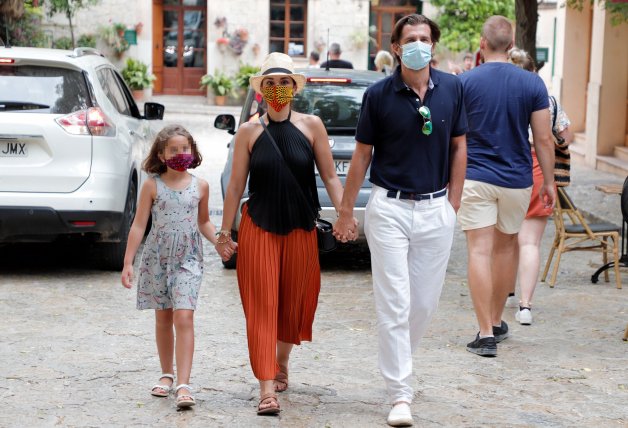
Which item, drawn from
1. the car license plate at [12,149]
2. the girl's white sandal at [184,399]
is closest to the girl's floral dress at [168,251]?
the girl's white sandal at [184,399]

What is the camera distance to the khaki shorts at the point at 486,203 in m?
7.41

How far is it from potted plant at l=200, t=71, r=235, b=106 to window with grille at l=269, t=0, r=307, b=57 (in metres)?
2.28

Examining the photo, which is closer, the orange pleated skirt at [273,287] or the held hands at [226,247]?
the orange pleated skirt at [273,287]

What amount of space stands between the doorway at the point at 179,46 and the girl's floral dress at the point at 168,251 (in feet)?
92.8

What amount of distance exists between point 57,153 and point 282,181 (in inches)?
146

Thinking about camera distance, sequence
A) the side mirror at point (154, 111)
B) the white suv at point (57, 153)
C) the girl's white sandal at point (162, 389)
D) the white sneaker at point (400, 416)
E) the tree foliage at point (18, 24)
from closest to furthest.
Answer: the white sneaker at point (400, 416) < the girl's white sandal at point (162, 389) < the white suv at point (57, 153) < the side mirror at point (154, 111) < the tree foliage at point (18, 24)

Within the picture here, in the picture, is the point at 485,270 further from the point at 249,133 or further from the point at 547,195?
the point at 249,133

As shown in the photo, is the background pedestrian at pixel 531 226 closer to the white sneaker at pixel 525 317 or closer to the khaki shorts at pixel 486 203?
the white sneaker at pixel 525 317

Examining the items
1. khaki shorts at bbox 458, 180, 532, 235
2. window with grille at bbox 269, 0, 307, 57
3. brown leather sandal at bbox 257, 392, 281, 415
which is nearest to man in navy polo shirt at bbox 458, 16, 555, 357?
khaki shorts at bbox 458, 180, 532, 235

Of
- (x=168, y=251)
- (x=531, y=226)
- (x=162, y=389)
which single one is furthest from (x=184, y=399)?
(x=531, y=226)

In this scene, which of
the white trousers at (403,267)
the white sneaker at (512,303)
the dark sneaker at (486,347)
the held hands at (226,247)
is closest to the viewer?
the white trousers at (403,267)

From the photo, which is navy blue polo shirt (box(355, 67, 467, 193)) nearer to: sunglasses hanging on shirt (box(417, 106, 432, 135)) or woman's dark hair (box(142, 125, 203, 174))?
sunglasses hanging on shirt (box(417, 106, 432, 135))

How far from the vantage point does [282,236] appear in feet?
20.1

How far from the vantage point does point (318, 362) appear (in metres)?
7.15
